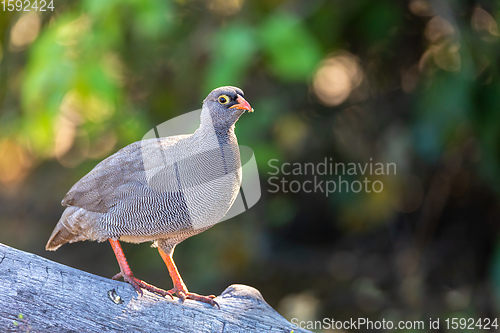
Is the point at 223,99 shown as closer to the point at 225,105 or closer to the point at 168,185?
the point at 225,105

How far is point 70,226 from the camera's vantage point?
12.5ft

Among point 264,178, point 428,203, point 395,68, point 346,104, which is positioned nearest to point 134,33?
point 264,178

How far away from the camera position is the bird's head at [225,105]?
3438mm

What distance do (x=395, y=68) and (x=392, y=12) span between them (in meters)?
0.92

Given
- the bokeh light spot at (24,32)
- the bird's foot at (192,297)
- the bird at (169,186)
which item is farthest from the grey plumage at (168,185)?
the bokeh light spot at (24,32)

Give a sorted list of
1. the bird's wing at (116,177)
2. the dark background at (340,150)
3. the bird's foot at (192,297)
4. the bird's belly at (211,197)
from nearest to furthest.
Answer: the bird's belly at (211,197)
the bird's wing at (116,177)
the bird's foot at (192,297)
the dark background at (340,150)

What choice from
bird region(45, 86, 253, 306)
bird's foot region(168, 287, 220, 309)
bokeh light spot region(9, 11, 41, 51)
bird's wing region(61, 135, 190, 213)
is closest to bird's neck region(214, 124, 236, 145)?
bird region(45, 86, 253, 306)

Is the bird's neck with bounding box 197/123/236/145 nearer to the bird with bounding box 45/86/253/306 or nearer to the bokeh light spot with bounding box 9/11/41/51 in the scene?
the bird with bounding box 45/86/253/306

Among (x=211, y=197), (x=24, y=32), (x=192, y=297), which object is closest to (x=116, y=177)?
(x=211, y=197)

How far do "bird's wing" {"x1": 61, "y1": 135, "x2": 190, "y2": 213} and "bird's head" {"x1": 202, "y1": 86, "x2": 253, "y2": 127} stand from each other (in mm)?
259

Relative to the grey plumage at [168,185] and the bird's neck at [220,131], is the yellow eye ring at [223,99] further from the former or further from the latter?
the bird's neck at [220,131]

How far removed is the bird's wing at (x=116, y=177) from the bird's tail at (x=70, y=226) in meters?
0.07

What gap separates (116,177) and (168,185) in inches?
16.1

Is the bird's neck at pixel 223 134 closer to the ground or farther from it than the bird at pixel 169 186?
farther from it
